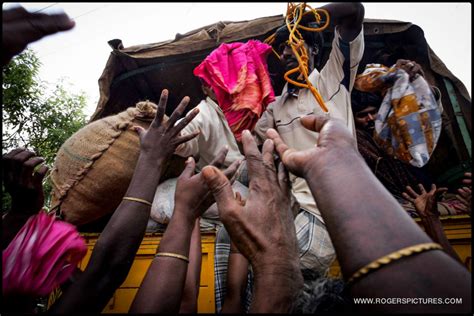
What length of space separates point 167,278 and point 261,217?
42 centimetres

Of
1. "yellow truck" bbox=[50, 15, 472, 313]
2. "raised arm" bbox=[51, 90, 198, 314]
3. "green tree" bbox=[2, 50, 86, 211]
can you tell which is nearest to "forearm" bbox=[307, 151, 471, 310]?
"raised arm" bbox=[51, 90, 198, 314]

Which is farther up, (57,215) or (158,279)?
(158,279)

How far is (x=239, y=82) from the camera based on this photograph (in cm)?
230

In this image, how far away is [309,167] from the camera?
103cm

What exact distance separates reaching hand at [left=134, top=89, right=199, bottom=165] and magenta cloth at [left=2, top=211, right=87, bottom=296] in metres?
0.50

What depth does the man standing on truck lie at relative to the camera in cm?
193

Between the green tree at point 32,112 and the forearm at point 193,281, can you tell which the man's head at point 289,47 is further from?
the green tree at point 32,112

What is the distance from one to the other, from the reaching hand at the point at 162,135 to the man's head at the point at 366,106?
1.85 metres

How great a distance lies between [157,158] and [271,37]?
65.4 inches

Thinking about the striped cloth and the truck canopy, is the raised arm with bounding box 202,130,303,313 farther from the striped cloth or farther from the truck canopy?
the truck canopy

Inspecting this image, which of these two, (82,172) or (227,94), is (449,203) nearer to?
(227,94)

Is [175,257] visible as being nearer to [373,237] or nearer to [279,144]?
[279,144]

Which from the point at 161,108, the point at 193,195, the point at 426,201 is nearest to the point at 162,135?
the point at 161,108

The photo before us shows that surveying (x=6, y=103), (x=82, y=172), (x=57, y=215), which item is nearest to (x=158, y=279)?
(x=82, y=172)
